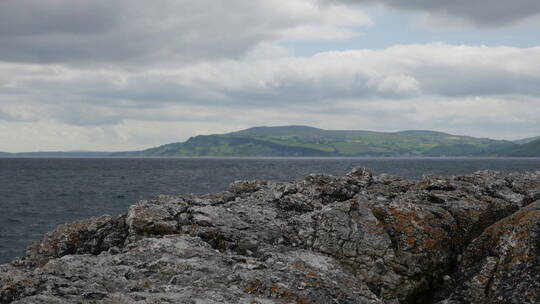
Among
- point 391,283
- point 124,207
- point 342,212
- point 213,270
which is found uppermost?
point 342,212

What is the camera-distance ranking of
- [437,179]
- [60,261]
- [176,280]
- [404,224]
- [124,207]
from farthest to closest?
[124,207]
[437,179]
[404,224]
[60,261]
[176,280]

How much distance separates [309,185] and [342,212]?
10.5ft

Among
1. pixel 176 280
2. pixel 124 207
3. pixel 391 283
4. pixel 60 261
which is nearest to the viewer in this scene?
pixel 176 280

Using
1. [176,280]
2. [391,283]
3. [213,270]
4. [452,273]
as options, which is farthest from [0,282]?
[452,273]

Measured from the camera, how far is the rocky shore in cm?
903

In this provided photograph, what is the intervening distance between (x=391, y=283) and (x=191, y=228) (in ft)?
17.2

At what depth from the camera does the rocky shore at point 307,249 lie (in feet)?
29.6

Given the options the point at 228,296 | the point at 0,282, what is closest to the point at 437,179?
the point at 228,296

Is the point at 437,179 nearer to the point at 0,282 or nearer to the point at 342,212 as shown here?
the point at 342,212

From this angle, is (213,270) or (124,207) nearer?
(213,270)

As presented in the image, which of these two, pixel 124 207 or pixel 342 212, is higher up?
pixel 342 212

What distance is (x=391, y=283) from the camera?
1119 cm

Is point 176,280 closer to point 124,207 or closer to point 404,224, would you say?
point 404,224

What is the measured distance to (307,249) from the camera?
11828mm
